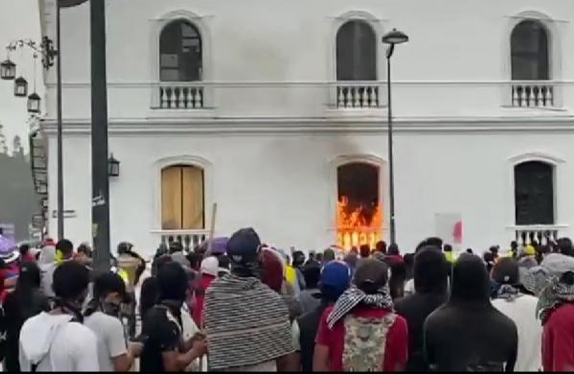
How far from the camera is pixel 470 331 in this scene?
6.79 m

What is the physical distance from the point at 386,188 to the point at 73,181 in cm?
766

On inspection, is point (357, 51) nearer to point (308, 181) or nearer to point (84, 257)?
point (308, 181)

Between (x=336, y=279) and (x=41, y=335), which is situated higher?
(x=336, y=279)

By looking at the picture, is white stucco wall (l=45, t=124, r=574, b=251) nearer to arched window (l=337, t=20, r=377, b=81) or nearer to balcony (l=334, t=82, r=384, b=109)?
balcony (l=334, t=82, r=384, b=109)

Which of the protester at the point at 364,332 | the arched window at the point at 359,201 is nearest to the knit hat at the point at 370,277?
the protester at the point at 364,332

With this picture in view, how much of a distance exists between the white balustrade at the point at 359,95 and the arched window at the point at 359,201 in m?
1.48

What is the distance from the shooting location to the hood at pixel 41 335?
683 cm

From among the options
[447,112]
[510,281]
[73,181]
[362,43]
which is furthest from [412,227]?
[510,281]

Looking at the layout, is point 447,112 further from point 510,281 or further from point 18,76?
point 510,281

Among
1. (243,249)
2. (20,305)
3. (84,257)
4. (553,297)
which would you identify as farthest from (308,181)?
(243,249)

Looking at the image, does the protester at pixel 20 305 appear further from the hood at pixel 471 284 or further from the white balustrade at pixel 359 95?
the white balustrade at pixel 359 95

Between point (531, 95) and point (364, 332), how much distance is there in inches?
921

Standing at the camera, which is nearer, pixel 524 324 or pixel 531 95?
pixel 524 324

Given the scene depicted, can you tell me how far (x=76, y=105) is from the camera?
27.7m
